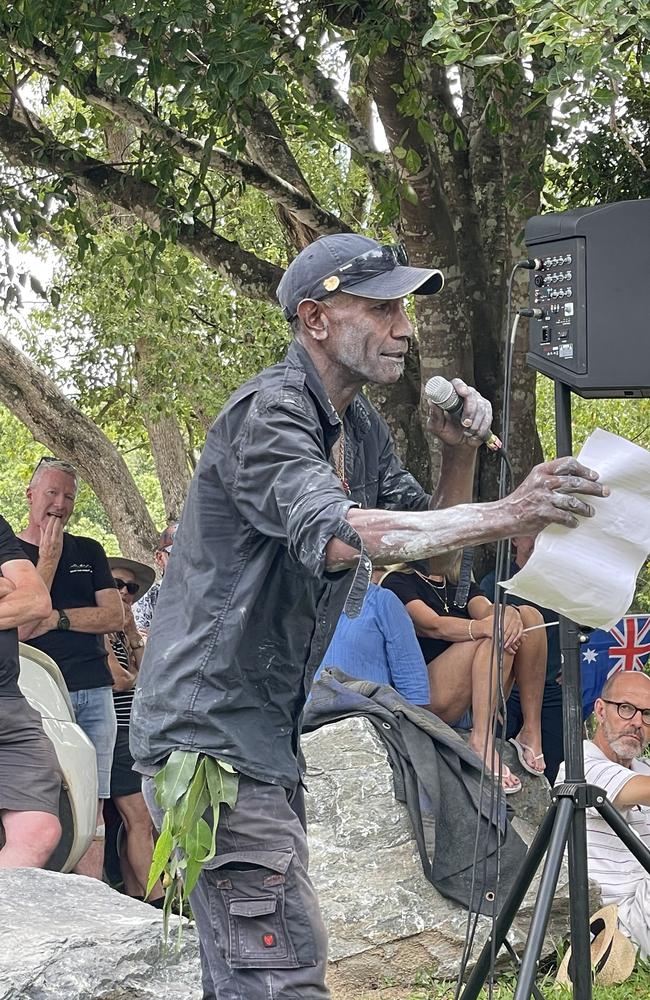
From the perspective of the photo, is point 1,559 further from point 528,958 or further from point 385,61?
point 385,61

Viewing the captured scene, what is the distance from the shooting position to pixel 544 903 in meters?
2.76

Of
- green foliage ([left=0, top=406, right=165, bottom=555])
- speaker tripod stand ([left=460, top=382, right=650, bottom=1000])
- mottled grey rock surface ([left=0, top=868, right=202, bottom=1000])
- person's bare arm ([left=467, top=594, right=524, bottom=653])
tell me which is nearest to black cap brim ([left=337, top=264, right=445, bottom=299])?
speaker tripod stand ([left=460, top=382, right=650, bottom=1000])

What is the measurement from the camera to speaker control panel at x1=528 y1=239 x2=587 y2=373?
121 inches

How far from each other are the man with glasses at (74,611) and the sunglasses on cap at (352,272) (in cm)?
334

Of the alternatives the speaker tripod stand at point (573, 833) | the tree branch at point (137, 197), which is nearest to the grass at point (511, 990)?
the speaker tripod stand at point (573, 833)

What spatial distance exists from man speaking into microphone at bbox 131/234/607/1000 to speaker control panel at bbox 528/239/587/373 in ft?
1.62

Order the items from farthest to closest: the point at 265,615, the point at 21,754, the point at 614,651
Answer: the point at 614,651 → the point at 21,754 → the point at 265,615

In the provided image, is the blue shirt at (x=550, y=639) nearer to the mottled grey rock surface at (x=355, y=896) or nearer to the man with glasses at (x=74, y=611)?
the mottled grey rock surface at (x=355, y=896)

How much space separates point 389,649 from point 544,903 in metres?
2.81

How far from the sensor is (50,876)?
13.3 feet

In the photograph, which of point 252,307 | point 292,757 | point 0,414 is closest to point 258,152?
point 292,757

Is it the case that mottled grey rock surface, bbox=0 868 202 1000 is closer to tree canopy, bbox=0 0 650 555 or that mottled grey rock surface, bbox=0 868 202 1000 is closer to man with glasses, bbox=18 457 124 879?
man with glasses, bbox=18 457 124 879

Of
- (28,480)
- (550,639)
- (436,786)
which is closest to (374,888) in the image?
(436,786)

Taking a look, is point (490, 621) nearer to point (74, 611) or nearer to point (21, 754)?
point (74, 611)
